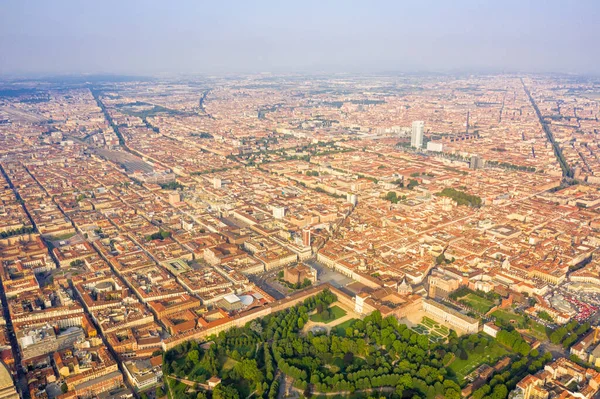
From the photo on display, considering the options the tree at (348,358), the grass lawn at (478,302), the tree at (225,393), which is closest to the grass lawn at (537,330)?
the grass lawn at (478,302)

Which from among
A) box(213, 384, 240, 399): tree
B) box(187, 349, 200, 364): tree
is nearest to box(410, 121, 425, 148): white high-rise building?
box(187, 349, 200, 364): tree

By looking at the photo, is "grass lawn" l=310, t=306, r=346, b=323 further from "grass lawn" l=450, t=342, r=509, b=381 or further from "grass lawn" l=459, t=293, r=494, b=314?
"grass lawn" l=459, t=293, r=494, b=314

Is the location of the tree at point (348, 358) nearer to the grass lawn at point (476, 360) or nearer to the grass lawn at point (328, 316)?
the grass lawn at point (328, 316)

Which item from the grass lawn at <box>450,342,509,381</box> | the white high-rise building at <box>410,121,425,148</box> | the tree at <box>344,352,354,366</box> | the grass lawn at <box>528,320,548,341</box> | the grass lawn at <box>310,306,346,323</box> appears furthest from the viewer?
the white high-rise building at <box>410,121,425,148</box>

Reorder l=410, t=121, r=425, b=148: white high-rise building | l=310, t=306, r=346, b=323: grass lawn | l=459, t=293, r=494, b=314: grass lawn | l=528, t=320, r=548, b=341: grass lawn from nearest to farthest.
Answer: l=528, t=320, r=548, b=341: grass lawn, l=310, t=306, r=346, b=323: grass lawn, l=459, t=293, r=494, b=314: grass lawn, l=410, t=121, r=425, b=148: white high-rise building

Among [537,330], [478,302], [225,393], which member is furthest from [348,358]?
[537,330]

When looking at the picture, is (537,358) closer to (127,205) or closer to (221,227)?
(221,227)

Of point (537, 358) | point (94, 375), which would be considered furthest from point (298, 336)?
point (537, 358)
